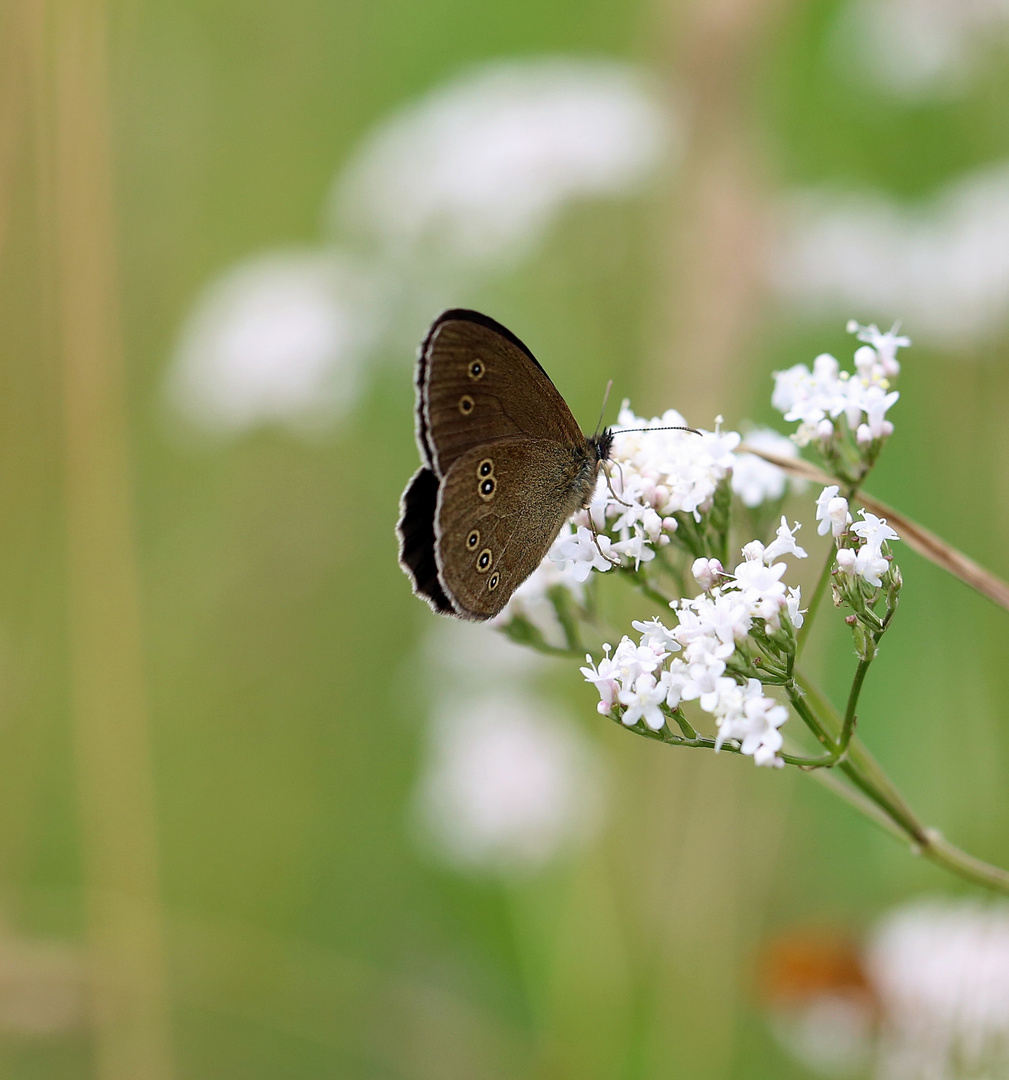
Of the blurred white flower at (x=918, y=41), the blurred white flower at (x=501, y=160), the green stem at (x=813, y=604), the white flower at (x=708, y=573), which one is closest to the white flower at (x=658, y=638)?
the white flower at (x=708, y=573)

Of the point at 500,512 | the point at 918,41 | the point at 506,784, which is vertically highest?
the point at 918,41

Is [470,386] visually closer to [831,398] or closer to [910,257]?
[831,398]

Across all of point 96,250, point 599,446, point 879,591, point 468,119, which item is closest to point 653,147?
point 468,119

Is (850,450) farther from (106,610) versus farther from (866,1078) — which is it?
(106,610)

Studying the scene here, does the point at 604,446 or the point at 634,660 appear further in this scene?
the point at 604,446

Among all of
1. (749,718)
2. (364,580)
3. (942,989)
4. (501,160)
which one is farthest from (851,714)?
(501,160)

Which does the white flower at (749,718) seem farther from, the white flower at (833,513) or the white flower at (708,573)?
the white flower at (833,513)

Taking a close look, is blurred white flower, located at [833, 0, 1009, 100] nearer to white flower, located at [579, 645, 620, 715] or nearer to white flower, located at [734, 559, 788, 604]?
white flower, located at [734, 559, 788, 604]
